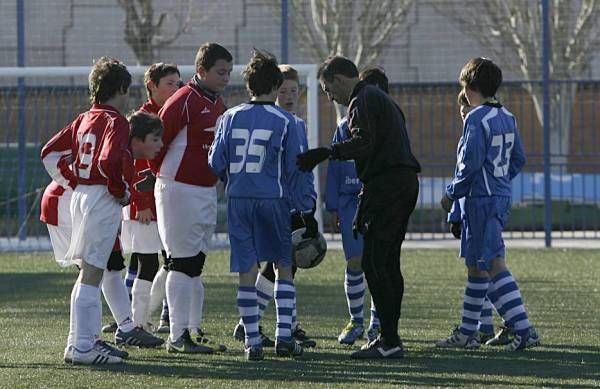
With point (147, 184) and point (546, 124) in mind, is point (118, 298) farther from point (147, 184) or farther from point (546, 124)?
point (546, 124)

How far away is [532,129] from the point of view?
22.6m

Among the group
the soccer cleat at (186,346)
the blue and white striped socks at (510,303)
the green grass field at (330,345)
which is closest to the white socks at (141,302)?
the green grass field at (330,345)

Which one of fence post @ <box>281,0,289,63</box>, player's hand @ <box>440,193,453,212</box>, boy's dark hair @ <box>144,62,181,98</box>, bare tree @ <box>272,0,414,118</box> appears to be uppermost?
bare tree @ <box>272,0,414,118</box>

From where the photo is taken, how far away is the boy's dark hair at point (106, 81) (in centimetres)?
854

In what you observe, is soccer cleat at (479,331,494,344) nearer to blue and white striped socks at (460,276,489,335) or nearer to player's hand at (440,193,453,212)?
blue and white striped socks at (460,276,489,335)

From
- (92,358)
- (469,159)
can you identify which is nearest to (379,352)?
(469,159)

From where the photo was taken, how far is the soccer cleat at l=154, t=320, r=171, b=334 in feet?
33.2

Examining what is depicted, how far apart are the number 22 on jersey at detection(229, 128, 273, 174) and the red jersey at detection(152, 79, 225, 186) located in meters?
0.59

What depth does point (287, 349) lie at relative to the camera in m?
8.55

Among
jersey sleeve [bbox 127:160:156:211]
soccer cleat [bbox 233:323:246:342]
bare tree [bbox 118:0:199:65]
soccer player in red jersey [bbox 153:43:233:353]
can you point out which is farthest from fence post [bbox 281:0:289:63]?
soccer player in red jersey [bbox 153:43:233:353]

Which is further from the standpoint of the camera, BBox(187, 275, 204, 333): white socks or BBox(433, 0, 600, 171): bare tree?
BBox(433, 0, 600, 171): bare tree

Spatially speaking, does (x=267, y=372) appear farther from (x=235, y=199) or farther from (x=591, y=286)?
(x=591, y=286)

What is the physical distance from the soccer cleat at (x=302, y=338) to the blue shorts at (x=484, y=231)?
109cm

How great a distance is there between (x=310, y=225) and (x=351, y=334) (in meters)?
0.81
